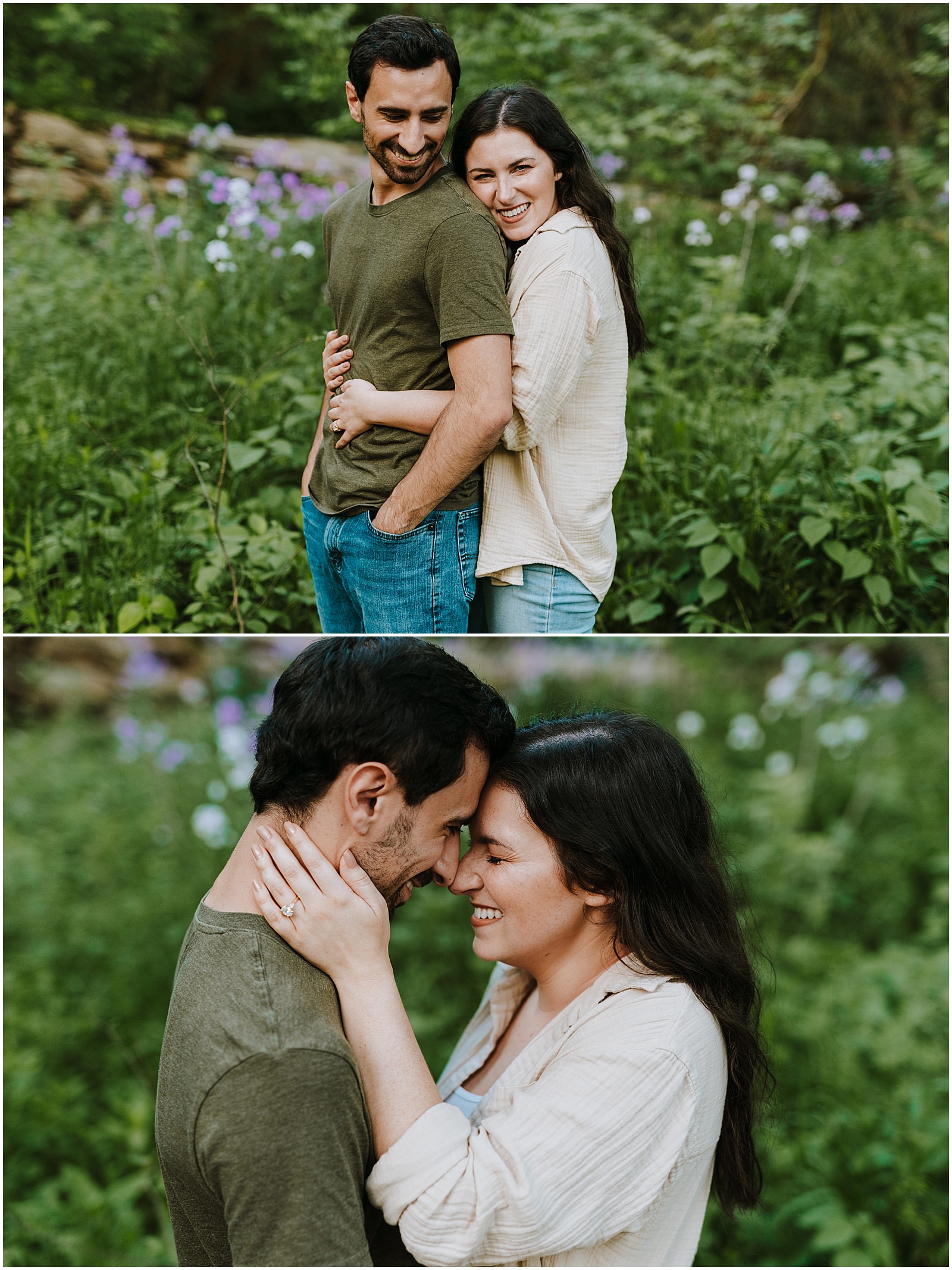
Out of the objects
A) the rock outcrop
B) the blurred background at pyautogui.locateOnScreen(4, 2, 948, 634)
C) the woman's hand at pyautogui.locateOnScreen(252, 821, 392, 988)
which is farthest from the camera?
the rock outcrop

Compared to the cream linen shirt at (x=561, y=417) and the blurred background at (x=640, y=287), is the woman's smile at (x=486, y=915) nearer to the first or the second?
the cream linen shirt at (x=561, y=417)

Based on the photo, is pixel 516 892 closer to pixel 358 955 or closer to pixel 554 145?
pixel 358 955

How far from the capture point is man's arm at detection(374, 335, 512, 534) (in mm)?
1865

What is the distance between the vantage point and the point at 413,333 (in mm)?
1988

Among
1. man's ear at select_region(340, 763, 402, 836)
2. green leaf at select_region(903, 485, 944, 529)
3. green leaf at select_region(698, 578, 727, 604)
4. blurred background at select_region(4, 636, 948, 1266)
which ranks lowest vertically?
blurred background at select_region(4, 636, 948, 1266)

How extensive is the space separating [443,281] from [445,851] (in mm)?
1106

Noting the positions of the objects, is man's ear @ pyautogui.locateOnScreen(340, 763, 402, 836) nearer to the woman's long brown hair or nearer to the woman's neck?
the woman's neck

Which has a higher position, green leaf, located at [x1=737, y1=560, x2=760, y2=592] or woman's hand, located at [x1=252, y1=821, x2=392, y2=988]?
green leaf, located at [x1=737, y1=560, x2=760, y2=592]

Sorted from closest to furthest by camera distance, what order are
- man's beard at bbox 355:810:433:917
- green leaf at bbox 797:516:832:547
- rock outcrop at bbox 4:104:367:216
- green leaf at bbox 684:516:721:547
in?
1. man's beard at bbox 355:810:433:917
2. green leaf at bbox 797:516:832:547
3. green leaf at bbox 684:516:721:547
4. rock outcrop at bbox 4:104:367:216

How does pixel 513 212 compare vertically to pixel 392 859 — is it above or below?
above

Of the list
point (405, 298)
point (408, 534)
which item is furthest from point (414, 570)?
point (405, 298)

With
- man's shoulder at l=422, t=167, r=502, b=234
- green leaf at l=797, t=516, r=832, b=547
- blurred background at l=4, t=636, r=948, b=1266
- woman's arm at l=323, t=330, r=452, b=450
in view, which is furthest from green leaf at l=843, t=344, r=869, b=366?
woman's arm at l=323, t=330, r=452, b=450

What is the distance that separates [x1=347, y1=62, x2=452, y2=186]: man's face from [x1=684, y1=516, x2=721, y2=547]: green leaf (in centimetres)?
164

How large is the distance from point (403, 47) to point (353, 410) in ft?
2.33
